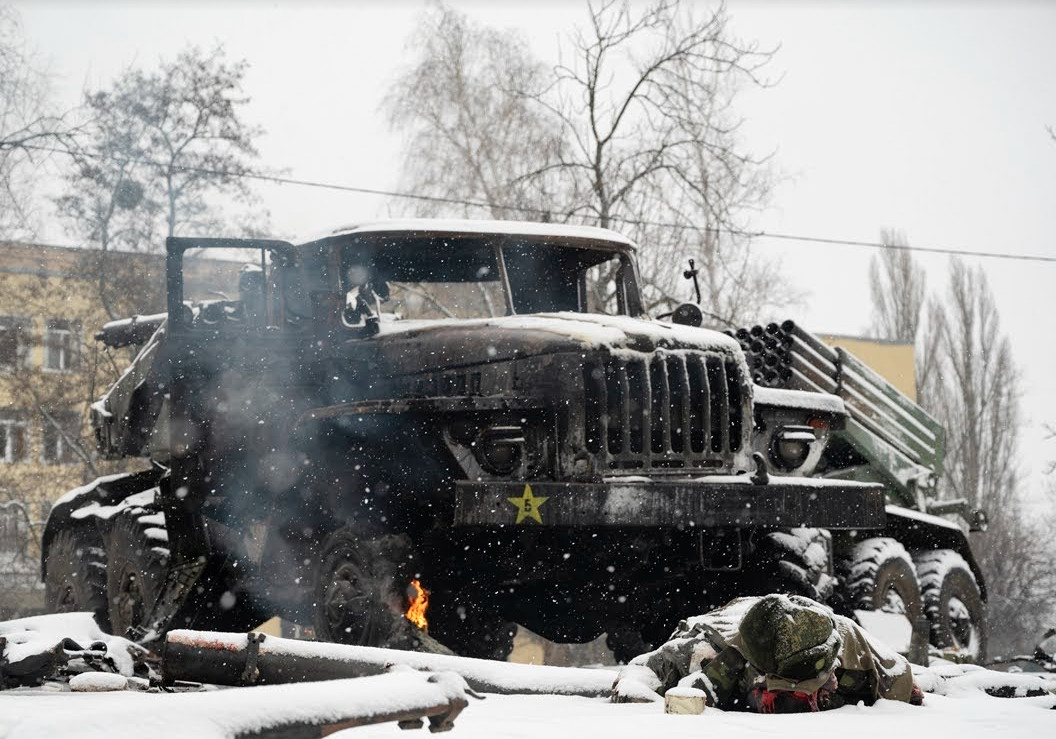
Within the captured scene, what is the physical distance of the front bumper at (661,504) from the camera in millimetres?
7324

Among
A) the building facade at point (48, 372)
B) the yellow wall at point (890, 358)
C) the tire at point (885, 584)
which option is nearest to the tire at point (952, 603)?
the tire at point (885, 584)

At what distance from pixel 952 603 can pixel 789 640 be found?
22.2 feet

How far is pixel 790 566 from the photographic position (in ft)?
27.8

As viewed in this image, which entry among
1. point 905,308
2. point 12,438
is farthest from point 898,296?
point 12,438

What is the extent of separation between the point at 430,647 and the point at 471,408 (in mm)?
1251

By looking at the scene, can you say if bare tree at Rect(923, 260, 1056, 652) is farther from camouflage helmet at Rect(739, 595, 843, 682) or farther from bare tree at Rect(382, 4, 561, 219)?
camouflage helmet at Rect(739, 595, 843, 682)

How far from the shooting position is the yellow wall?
3212 centimetres

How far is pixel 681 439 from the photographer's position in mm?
7984

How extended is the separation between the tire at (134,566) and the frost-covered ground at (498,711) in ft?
5.09

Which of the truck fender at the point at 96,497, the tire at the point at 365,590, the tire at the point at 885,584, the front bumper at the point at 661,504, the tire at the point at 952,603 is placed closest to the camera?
the front bumper at the point at 661,504

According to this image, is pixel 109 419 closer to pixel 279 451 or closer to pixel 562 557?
pixel 279 451

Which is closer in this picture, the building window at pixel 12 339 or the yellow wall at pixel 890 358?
the building window at pixel 12 339

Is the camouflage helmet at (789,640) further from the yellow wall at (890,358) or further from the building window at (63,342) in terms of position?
the yellow wall at (890,358)

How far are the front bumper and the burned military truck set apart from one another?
0.5 inches
